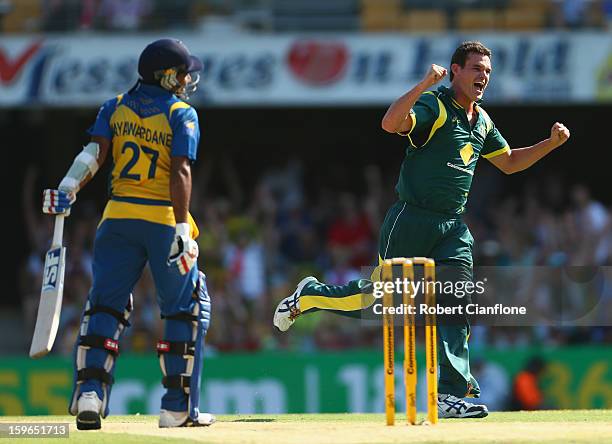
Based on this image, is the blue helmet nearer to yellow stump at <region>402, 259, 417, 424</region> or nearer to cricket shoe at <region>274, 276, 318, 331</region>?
yellow stump at <region>402, 259, 417, 424</region>

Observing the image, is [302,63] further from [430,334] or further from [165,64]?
[430,334]

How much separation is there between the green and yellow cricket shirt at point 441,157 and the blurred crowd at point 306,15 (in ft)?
28.5

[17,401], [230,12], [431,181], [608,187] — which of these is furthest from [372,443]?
[608,187]

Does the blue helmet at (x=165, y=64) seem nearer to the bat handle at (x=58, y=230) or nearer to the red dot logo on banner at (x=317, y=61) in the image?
the bat handle at (x=58, y=230)

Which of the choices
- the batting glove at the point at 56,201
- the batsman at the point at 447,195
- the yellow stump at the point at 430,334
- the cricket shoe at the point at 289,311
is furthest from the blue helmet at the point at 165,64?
the cricket shoe at the point at 289,311

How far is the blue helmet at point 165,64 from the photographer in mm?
7180

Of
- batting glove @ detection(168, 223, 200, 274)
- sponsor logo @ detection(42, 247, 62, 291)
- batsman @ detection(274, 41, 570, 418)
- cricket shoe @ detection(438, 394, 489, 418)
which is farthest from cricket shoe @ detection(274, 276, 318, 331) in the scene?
sponsor logo @ detection(42, 247, 62, 291)

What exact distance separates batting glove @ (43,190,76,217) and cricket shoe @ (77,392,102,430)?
1023 mm

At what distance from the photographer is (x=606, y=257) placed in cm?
1577

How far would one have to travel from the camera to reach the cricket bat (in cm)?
710

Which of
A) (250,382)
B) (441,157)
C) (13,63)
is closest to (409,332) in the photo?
(441,157)

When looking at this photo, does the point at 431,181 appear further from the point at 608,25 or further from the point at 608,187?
the point at 608,187

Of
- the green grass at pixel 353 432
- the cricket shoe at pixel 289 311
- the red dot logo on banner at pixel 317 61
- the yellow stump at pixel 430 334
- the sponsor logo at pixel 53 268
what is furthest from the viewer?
the red dot logo on banner at pixel 317 61

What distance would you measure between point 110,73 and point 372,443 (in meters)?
10.5
